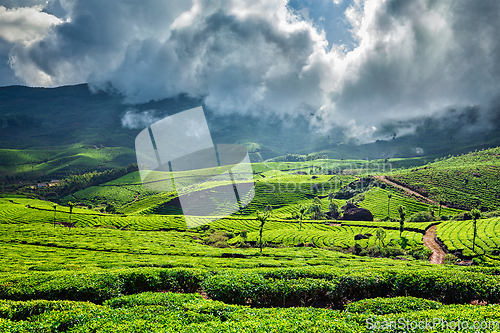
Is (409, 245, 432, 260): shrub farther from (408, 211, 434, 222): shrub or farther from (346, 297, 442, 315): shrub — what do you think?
(408, 211, 434, 222): shrub

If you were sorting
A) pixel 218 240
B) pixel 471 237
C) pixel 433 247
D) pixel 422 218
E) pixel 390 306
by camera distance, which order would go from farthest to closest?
pixel 422 218 < pixel 218 240 < pixel 433 247 < pixel 471 237 < pixel 390 306

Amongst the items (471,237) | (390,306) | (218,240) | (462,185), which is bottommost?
(471,237)

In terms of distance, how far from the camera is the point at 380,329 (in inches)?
396

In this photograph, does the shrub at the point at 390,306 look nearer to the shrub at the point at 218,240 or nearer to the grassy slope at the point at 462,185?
the shrub at the point at 218,240

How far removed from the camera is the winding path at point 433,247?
46.1 m

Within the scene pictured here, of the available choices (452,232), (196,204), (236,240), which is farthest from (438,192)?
(196,204)

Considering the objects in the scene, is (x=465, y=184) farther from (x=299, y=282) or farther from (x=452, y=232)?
(x=299, y=282)

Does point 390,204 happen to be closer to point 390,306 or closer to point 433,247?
point 433,247

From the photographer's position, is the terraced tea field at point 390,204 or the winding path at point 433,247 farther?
the terraced tea field at point 390,204

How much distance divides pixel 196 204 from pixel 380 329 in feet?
428

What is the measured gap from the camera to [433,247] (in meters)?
54.5

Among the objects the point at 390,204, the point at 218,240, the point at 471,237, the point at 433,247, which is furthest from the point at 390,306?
the point at 390,204

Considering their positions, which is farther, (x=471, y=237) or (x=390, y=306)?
(x=471, y=237)

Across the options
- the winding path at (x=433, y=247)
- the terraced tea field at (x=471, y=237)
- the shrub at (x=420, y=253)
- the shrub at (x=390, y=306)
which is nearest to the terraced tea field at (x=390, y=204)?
the winding path at (x=433, y=247)
